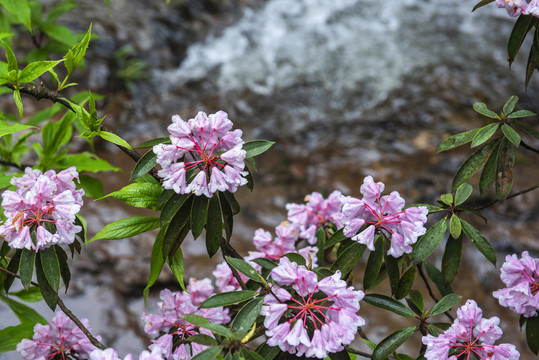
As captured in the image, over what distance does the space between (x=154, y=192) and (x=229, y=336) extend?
0.34 meters

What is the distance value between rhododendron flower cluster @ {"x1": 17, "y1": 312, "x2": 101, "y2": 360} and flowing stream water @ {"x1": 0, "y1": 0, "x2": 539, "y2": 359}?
1.12 m

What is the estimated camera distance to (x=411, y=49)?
5.22 metres

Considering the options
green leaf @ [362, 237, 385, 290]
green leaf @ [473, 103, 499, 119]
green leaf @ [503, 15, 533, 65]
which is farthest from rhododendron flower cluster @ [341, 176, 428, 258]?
green leaf @ [503, 15, 533, 65]

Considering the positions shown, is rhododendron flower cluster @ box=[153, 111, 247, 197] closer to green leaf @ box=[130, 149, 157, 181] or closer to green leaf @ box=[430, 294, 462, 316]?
green leaf @ box=[130, 149, 157, 181]

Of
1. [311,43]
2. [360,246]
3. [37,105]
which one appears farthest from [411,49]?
[360,246]

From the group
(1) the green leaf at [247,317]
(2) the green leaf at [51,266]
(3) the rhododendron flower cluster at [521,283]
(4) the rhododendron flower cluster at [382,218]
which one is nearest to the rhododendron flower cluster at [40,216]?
(2) the green leaf at [51,266]

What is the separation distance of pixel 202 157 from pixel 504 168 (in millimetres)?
684

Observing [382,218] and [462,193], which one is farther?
[462,193]

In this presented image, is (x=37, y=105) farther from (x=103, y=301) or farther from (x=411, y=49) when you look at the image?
(x=411, y=49)

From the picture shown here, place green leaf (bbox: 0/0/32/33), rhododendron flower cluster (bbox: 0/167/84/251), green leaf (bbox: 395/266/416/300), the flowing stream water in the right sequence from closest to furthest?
rhododendron flower cluster (bbox: 0/167/84/251), green leaf (bbox: 395/266/416/300), green leaf (bbox: 0/0/32/33), the flowing stream water

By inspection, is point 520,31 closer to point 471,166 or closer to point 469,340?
point 471,166

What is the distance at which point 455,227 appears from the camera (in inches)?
43.0

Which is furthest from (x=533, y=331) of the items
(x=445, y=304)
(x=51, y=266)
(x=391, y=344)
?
(x=51, y=266)

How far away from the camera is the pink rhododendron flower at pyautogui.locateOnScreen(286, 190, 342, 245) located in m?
1.35
